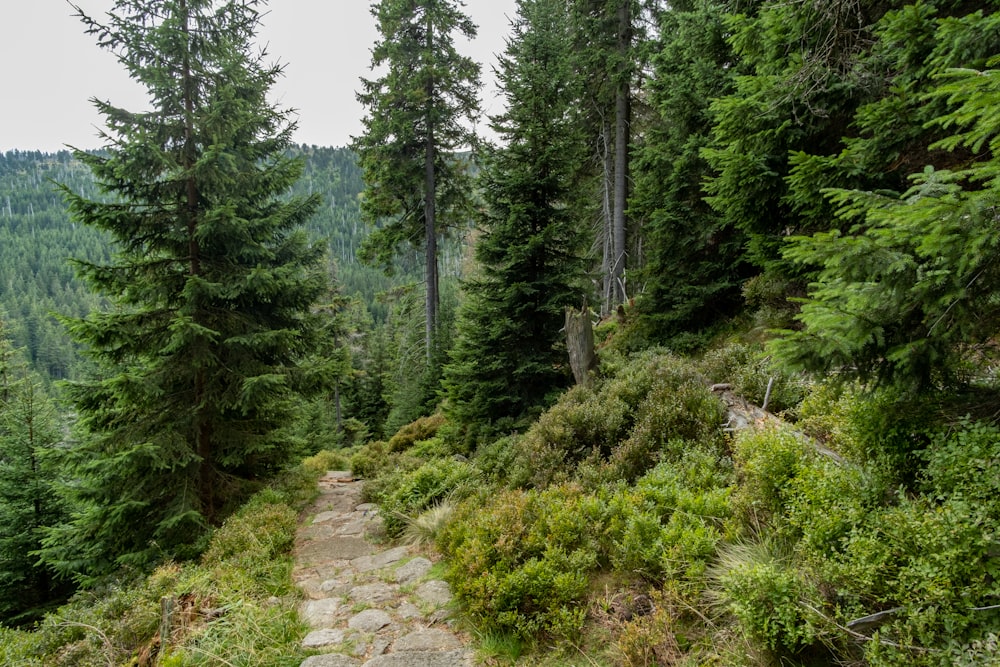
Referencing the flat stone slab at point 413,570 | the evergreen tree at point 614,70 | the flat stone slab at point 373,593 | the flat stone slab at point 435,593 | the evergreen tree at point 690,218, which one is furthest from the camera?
the evergreen tree at point 614,70

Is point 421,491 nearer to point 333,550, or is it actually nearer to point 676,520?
point 333,550

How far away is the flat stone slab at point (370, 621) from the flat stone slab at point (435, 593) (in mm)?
442

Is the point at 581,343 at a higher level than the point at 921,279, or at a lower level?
lower

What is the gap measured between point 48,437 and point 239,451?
890 centimetres

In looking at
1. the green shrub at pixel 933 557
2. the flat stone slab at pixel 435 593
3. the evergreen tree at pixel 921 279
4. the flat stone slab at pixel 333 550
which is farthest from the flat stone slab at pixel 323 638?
the evergreen tree at pixel 921 279

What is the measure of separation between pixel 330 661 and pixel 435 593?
4.19 feet

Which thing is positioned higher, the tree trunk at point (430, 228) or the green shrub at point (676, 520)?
the tree trunk at point (430, 228)

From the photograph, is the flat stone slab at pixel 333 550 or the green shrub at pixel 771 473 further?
the flat stone slab at pixel 333 550

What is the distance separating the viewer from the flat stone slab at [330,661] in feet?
12.3

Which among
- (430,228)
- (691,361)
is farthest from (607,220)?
(691,361)

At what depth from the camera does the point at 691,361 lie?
7.50m

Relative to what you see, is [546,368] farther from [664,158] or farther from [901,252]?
[901,252]

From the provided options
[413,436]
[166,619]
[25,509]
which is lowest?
[25,509]

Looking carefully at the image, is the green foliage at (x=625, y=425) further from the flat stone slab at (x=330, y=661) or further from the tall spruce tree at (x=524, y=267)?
the flat stone slab at (x=330, y=661)
